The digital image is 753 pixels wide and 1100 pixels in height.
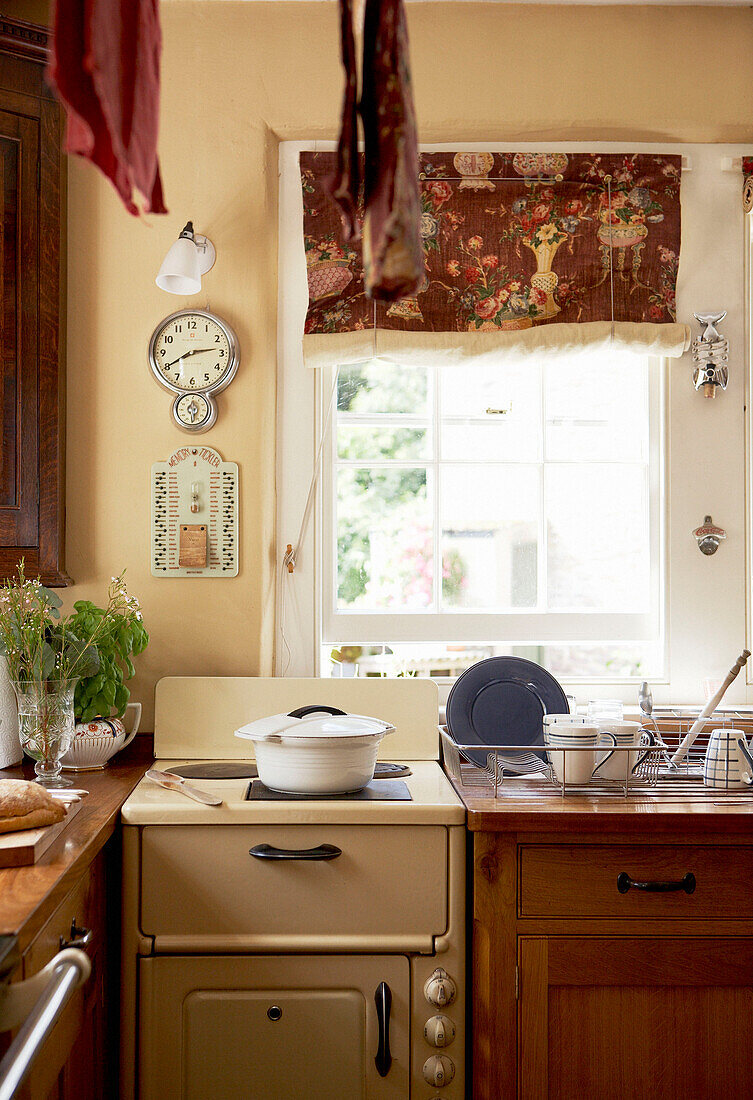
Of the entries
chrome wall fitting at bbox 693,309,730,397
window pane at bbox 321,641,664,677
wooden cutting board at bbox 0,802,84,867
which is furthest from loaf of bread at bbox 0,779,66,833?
chrome wall fitting at bbox 693,309,730,397

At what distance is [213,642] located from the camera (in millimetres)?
2184

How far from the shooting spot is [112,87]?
0.67 m

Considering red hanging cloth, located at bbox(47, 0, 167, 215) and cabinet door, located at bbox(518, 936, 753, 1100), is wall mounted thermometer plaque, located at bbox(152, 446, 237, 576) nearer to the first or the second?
cabinet door, located at bbox(518, 936, 753, 1100)

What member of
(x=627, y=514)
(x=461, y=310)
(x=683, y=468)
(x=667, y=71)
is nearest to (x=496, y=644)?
(x=627, y=514)

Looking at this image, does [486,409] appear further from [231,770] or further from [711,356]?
[231,770]

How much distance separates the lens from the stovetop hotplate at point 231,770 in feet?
6.12

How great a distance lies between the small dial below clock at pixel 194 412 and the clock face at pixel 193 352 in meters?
0.02

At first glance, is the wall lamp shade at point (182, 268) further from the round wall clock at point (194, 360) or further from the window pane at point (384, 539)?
the window pane at point (384, 539)

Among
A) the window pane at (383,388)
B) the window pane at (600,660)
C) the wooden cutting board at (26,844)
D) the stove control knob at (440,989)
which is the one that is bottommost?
the stove control knob at (440,989)

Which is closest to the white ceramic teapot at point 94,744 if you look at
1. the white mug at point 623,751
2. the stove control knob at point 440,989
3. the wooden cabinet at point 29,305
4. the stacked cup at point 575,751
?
the wooden cabinet at point 29,305

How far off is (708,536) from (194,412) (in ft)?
4.34

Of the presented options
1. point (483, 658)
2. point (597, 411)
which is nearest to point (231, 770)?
point (483, 658)

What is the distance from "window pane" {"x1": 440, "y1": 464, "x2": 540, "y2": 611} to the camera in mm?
2367

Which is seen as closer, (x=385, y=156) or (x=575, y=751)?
(x=385, y=156)
